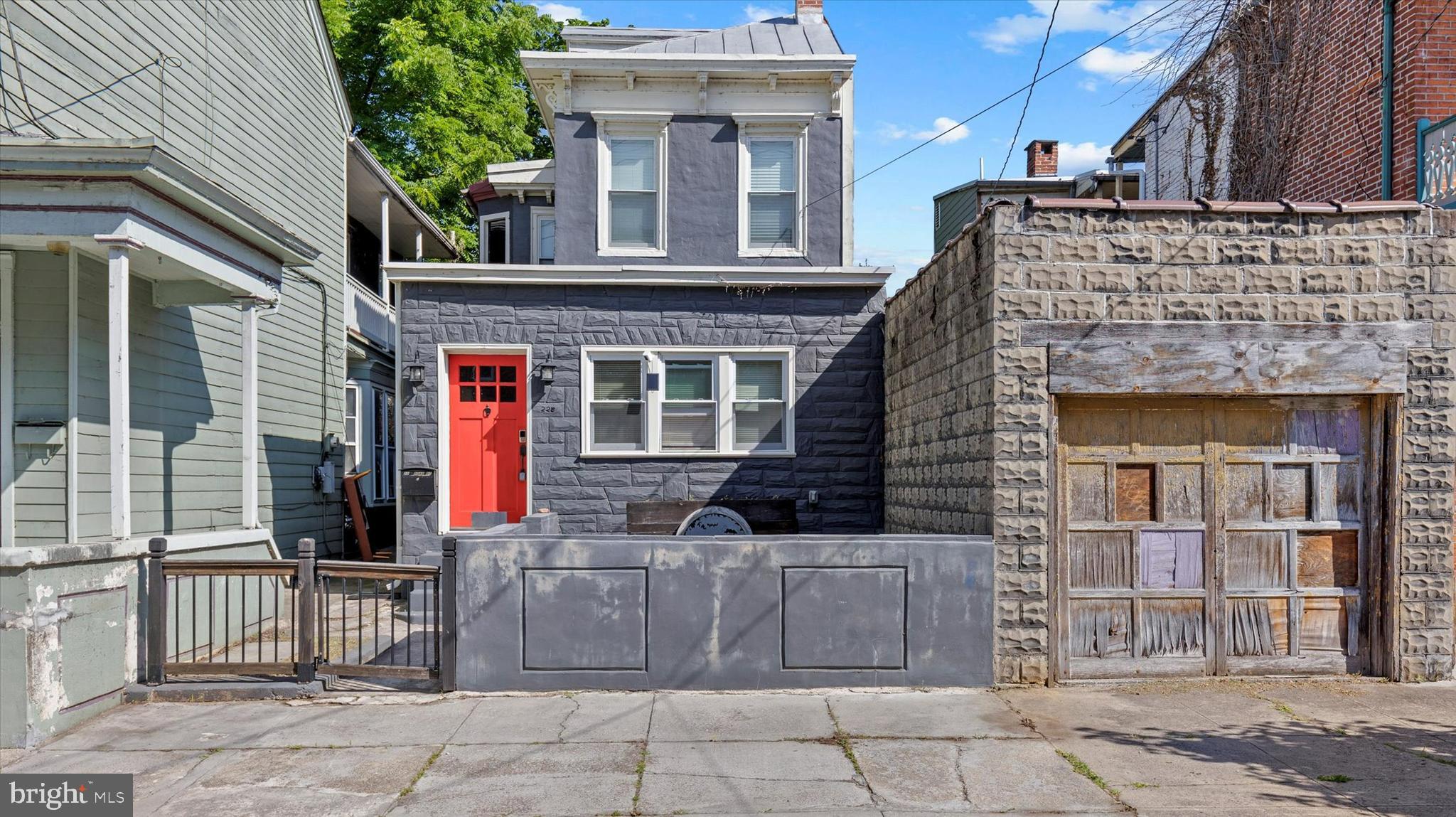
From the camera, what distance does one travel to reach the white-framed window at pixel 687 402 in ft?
40.9

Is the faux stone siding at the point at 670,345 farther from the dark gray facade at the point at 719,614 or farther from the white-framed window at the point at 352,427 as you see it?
the white-framed window at the point at 352,427

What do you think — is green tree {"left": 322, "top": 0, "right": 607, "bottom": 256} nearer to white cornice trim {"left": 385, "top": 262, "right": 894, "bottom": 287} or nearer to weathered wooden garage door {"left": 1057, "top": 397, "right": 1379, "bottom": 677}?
white cornice trim {"left": 385, "top": 262, "right": 894, "bottom": 287}

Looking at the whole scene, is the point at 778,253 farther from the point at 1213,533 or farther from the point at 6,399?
the point at 6,399

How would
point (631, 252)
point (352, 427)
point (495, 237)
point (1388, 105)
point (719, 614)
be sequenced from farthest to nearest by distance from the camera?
point (352, 427), point (495, 237), point (631, 252), point (1388, 105), point (719, 614)

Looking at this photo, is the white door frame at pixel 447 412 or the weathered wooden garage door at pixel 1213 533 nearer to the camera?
the weathered wooden garage door at pixel 1213 533

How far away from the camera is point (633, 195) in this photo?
13078 millimetres

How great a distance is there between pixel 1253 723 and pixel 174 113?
12628 millimetres

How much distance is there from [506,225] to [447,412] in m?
5.56

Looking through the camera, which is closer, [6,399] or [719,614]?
[719,614]

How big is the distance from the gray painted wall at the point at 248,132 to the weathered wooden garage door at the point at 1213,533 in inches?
330

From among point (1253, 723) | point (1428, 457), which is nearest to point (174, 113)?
point (1253, 723)

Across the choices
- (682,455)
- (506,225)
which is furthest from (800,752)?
(506,225)

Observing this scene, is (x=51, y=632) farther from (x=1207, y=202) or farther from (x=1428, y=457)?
(x=1428, y=457)

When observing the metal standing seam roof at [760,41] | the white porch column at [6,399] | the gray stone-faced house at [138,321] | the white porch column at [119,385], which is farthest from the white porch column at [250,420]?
the metal standing seam roof at [760,41]
